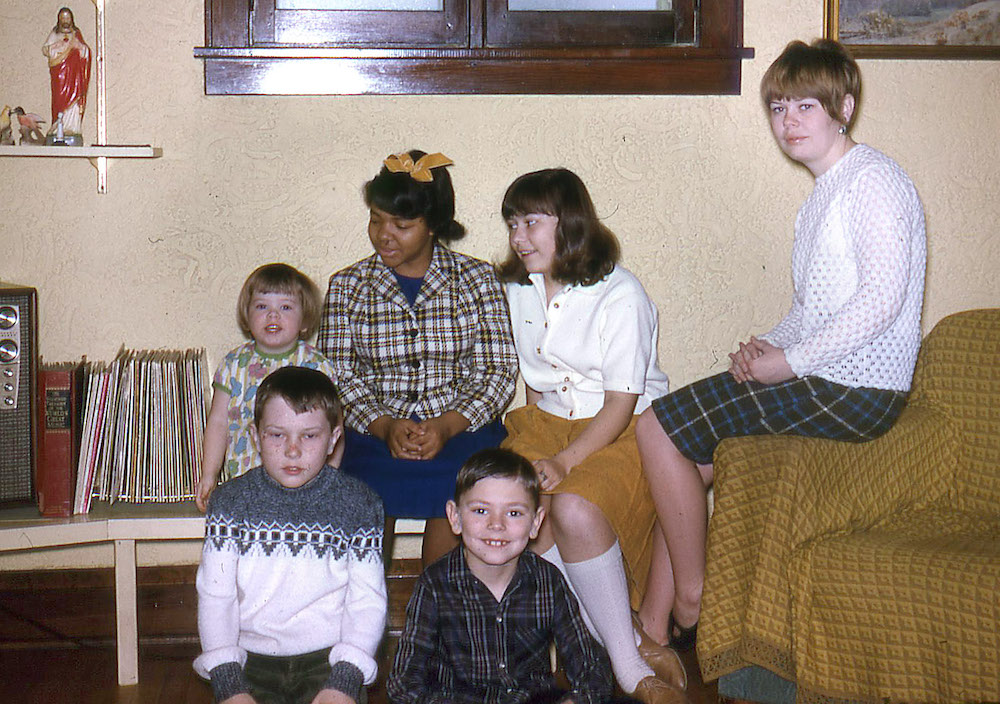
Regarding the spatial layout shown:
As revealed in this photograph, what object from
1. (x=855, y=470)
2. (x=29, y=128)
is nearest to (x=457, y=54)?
(x=29, y=128)

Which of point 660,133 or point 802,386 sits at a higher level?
point 660,133

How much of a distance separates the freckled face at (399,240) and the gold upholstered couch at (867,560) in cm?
79

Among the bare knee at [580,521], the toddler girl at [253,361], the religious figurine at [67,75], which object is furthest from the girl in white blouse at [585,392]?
the religious figurine at [67,75]

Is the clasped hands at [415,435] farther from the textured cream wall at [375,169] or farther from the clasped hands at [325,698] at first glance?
the clasped hands at [325,698]

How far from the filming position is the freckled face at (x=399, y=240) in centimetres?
233

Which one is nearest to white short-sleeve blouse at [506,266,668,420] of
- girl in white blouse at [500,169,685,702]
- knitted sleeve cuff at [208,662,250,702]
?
girl in white blouse at [500,169,685,702]

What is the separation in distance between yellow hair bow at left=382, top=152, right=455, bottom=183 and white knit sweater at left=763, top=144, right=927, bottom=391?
2.54ft

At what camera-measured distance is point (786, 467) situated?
191 centimetres

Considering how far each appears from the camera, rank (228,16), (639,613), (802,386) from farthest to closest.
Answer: (228,16) → (639,613) → (802,386)

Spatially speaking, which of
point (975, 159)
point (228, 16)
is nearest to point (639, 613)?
point (975, 159)

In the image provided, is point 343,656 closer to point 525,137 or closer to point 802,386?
point 802,386

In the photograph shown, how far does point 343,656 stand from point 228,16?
4.83 ft

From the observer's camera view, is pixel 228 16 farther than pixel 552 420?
Yes

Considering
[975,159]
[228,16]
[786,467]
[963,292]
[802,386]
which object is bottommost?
[786,467]
